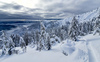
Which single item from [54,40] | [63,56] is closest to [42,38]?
[63,56]

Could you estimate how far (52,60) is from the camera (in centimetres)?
1003

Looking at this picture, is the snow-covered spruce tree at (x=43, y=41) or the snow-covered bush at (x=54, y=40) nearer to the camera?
the snow-covered spruce tree at (x=43, y=41)

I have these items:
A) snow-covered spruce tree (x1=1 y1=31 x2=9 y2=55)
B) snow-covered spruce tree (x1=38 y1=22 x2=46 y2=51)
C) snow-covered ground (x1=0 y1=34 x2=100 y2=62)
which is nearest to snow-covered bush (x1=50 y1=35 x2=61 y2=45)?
snow-covered spruce tree (x1=38 y1=22 x2=46 y2=51)

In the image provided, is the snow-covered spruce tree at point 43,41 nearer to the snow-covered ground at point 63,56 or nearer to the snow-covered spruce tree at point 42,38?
the snow-covered spruce tree at point 42,38

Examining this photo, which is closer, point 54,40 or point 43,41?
point 43,41

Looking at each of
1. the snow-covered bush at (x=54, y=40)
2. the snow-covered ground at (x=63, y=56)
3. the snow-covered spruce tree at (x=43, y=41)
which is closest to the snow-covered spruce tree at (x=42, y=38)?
the snow-covered spruce tree at (x=43, y=41)

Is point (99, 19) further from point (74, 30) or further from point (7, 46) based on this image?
point (7, 46)

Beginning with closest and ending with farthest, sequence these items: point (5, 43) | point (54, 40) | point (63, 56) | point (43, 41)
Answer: point (63, 56)
point (43, 41)
point (5, 43)
point (54, 40)

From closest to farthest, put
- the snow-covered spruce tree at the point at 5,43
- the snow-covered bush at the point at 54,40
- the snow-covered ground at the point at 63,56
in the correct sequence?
the snow-covered ground at the point at 63,56
the snow-covered spruce tree at the point at 5,43
the snow-covered bush at the point at 54,40

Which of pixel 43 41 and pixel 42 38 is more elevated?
pixel 42 38

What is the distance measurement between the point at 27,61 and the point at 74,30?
17117 millimetres

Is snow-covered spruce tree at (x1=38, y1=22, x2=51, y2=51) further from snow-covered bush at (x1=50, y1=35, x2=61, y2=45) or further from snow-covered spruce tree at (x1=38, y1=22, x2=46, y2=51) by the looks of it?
snow-covered bush at (x1=50, y1=35, x2=61, y2=45)

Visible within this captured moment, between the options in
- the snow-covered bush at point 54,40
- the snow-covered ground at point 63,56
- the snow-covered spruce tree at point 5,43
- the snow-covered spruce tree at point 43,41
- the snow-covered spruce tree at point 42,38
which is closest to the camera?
the snow-covered ground at point 63,56

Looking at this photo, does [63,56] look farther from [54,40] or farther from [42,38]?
[54,40]
